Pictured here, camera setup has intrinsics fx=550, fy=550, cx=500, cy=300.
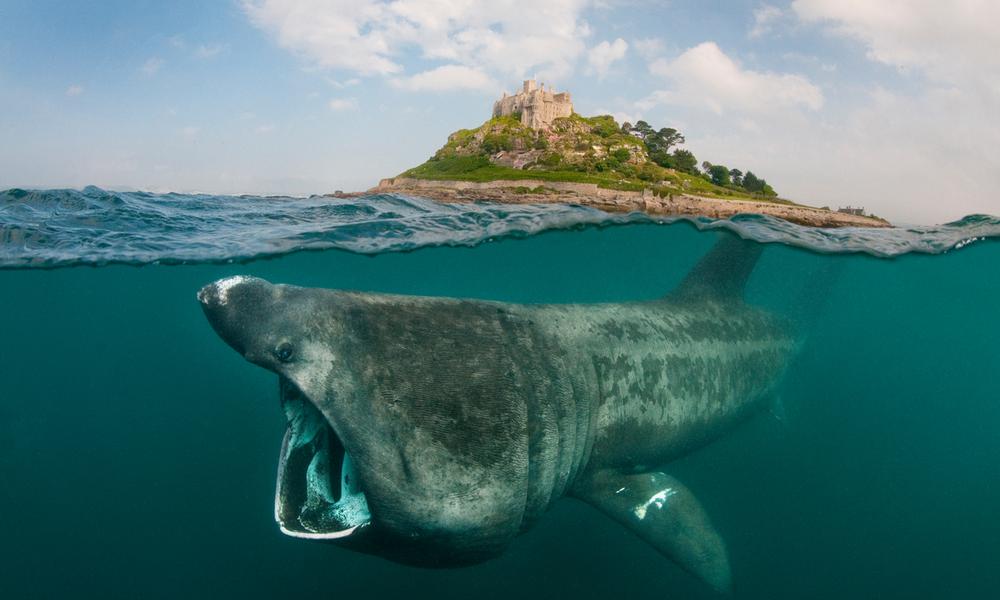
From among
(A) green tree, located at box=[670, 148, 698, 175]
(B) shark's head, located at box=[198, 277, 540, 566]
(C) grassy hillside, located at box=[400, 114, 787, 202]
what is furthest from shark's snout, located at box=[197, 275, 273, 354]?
(A) green tree, located at box=[670, 148, 698, 175]

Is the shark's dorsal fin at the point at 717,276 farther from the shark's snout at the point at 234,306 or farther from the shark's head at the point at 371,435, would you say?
the shark's snout at the point at 234,306

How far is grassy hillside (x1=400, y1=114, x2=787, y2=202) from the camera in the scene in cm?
2613

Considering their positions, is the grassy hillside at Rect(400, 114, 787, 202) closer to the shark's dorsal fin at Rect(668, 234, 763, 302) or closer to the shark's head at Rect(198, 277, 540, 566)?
the shark's dorsal fin at Rect(668, 234, 763, 302)

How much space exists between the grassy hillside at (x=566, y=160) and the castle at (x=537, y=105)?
→ 166 inches

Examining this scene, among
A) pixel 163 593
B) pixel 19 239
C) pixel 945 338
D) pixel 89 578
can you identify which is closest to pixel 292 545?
pixel 163 593

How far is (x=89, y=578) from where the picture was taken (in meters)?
8.43

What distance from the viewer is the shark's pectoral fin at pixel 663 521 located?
15.4 feet

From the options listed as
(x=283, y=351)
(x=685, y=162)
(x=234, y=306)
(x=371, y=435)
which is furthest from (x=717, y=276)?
(x=685, y=162)

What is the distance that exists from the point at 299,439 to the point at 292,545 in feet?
19.0

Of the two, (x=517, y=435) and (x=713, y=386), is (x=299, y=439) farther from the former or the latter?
(x=713, y=386)

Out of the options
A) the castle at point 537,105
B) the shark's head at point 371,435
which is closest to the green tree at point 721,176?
the shark's head at point 371,435

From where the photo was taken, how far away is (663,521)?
481 centimetres

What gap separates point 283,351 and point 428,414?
830 millimetres

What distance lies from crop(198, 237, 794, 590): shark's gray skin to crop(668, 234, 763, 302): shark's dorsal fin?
2519 millimetres
